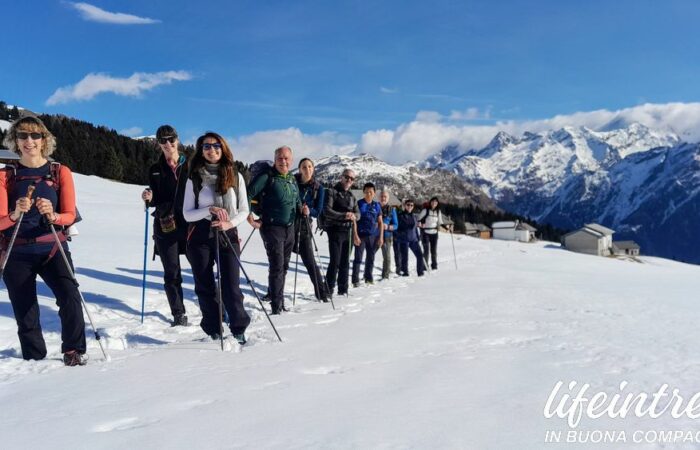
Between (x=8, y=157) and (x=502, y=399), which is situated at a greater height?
(x=8, y=157)

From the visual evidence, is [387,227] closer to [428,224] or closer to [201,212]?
[428,224]

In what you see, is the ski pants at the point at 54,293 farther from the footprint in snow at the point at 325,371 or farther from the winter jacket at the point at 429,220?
the winter jacket at the point at 429,220

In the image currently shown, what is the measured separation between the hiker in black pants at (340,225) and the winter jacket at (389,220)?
358 cm

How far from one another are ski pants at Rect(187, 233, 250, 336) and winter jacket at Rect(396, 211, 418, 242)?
881 centimetres

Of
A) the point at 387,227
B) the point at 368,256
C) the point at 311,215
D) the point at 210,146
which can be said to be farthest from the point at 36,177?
the point at 387,227

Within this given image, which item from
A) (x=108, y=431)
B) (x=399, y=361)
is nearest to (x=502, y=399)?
(x=399, y=361)

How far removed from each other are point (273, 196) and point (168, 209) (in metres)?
1.53

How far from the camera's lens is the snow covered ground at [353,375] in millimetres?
2754

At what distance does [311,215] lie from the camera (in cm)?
Result: 918

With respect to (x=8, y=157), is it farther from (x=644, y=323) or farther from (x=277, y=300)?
(x=644, y=323)

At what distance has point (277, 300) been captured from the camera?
7.73 metres

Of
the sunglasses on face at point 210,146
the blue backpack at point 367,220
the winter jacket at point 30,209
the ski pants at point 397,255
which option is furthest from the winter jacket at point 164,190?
the ski pants at point 397,255

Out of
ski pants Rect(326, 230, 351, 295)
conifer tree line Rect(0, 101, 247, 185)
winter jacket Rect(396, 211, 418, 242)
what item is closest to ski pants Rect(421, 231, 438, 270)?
winter jacket Rect(396, 211, 418, 242)

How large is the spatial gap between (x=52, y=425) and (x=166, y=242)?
3992mm
